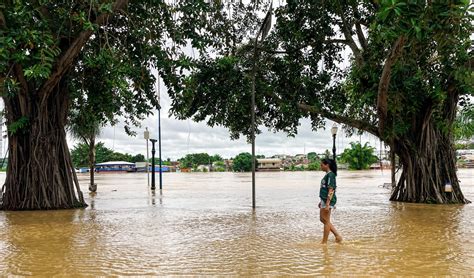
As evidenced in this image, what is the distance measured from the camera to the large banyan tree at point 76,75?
42.7 feet

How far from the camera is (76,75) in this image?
16031 mm

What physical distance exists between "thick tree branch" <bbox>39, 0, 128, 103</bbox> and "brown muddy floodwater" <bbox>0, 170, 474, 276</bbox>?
353 centimetres

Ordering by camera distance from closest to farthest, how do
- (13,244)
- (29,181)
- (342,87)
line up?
(13,244)
(29,181)
(342,87)

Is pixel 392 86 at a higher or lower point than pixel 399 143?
higher

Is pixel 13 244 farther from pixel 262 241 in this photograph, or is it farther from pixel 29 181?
pixel 29 181

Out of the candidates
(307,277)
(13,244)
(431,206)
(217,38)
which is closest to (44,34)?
(13,244)

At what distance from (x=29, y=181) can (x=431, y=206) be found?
11.9 metres

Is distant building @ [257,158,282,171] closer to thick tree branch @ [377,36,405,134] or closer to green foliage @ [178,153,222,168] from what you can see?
green foliage @ [178,153,222,168]

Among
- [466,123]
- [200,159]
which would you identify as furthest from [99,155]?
[466,123]

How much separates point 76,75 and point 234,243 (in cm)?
971

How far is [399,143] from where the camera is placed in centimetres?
1716

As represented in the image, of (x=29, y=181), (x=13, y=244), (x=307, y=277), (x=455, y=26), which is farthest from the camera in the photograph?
(x=29, y=181)

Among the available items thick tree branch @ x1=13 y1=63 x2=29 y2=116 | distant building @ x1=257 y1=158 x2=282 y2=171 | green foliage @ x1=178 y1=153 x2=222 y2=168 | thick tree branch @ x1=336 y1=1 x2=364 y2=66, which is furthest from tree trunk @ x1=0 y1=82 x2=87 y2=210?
green foliage @ x1=178 y1=153 x2=222 y2=168

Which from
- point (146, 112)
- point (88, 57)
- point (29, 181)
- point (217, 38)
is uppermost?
point (217, 38)
